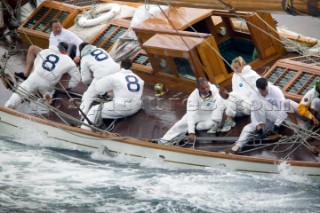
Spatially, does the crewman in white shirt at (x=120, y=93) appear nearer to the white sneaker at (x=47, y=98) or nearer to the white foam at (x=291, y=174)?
the white sneaker at (x=47, y=98)

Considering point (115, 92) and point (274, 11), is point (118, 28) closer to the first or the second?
point (115, 92)

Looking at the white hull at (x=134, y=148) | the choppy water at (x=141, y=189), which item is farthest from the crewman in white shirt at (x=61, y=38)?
the choppy water at (x=141, y=189)

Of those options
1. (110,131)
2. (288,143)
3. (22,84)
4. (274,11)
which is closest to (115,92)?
(110,131)

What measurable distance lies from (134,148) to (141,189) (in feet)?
2.06

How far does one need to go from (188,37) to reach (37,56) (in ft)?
6.87

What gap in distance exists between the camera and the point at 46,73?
44.0 feet

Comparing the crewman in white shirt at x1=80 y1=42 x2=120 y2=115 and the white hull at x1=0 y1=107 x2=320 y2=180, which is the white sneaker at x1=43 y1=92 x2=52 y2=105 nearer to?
the white hull at x1=0 y1=107 x2=320 y2=180

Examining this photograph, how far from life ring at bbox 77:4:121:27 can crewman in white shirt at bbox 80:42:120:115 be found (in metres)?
1.61

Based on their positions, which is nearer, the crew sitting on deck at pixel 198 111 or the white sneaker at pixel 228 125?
the crew sitting on deck at pixel 198 111

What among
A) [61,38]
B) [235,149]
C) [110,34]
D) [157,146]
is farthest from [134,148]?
[110,34]

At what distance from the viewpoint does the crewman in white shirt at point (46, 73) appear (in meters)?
13.4

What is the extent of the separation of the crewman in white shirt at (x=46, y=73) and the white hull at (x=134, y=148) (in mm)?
296

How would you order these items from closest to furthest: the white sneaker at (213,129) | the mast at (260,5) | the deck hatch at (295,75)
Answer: the mast at (260,5), the white sneaker at (213,129), the deck hatch at (295,75)

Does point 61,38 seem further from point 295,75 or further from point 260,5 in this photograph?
point 260,5
